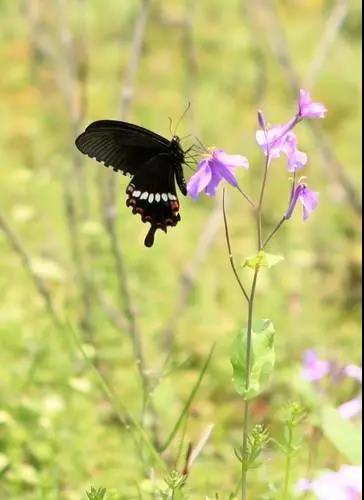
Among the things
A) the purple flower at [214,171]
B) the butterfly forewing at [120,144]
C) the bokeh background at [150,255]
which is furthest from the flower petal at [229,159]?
the bokeh background at [150,255]

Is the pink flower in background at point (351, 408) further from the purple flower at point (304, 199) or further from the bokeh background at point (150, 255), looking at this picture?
the purple flower at point (304, 199)

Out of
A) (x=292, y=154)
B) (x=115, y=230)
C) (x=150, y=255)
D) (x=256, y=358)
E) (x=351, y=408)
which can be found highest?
(x=150, y=255)

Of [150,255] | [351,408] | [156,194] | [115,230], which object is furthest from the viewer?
[150,255]

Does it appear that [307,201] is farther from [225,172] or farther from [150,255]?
[150,255]

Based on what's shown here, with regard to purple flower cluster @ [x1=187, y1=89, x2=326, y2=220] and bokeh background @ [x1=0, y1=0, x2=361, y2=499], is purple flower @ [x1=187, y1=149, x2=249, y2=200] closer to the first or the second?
purple flower cluster @ [x1=187, y1=89, x2=326, y2=220]

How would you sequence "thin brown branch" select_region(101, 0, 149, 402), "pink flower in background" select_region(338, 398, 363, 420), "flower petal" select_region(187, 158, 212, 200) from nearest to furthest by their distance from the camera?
"flower petal" select_region(187, 158, 212, 200), "pink flower in background" select_region(338, 398, 363, 420), "thin brown branch" select_region(101, 0, 149, 402)

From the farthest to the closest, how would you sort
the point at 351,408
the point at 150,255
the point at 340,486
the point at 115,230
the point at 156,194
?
the point at 150,255 < the point at 115,230 < the point at 351,408 < the point at 340,486 < the point at 156,194

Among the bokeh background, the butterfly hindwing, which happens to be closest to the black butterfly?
the butterfly hindwing

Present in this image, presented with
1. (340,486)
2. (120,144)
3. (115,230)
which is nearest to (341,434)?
(340,486)
